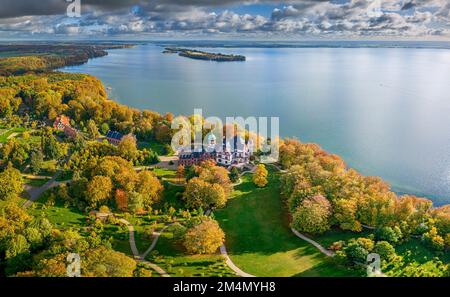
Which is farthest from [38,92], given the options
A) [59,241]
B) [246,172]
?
[59,241]

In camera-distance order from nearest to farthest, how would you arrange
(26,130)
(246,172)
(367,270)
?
→ (367,270) < (246,172) < (26,130)

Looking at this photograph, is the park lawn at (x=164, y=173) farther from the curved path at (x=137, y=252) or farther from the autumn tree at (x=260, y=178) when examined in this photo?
the curved path at (x=137, y=252)

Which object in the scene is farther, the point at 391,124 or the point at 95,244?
the point at 391,124

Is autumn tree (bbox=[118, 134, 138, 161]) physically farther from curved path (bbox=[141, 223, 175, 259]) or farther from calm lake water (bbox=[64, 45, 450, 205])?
calm lake water (bbox=[64, 45, 450, 205])

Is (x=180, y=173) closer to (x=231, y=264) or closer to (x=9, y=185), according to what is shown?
(x=231, y=264)

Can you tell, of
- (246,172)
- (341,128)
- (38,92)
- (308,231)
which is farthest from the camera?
(38,92)

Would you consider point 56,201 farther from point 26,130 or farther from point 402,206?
point 402,206
